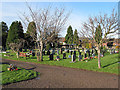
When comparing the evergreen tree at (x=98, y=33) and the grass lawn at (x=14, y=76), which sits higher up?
the evergreen tree at (x=98, y=33)

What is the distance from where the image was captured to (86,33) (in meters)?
12.2

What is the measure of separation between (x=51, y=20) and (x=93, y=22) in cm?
606

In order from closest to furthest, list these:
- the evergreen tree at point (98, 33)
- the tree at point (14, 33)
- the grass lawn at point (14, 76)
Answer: the grass lawn at point (14, 76) → the evergreen tree at point (98, 33) → the tree at point (14, 33)

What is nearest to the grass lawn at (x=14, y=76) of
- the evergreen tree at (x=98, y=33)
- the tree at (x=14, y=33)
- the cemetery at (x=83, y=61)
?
the cemetery at (x=83, y=61)

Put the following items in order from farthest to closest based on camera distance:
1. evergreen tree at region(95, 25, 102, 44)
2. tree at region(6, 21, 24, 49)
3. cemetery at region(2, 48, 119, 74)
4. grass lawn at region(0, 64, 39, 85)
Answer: tree at region(6, 21, 24, 49), evergreen tree at region(95, 25, 102, 44), cemetery at region(2, 48, 119, 74), grass lawn at region(0, 64, 39, 85)

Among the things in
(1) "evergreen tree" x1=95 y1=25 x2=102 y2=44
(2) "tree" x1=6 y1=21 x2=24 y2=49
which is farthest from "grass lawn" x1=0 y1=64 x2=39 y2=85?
(2) "tree" x1=6 y1=21 x2=24 y2=49

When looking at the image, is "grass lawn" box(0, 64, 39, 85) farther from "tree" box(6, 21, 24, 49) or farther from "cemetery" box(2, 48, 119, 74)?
"tree" box(6, 21, 24, 49)

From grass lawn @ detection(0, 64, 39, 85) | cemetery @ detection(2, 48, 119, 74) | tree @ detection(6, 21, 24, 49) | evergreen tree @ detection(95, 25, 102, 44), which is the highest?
tree @ detection(6, 21, 24, 49)

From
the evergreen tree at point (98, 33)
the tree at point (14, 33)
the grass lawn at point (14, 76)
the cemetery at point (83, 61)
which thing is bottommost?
the grass lawn at point (14, 76)

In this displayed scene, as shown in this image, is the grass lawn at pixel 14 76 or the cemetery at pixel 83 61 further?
the cemetery at pixel 83 61

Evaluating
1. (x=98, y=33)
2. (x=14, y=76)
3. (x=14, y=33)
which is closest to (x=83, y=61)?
(x=98, y=33)

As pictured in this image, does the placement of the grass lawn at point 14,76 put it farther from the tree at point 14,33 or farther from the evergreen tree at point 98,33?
the tree at point 14,33

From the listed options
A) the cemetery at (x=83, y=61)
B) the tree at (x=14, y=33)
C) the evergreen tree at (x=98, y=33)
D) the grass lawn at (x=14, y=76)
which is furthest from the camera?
the tree at (x=14, y=33)

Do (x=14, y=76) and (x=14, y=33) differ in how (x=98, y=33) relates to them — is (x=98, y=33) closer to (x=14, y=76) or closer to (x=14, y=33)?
(x=14, y=76)
